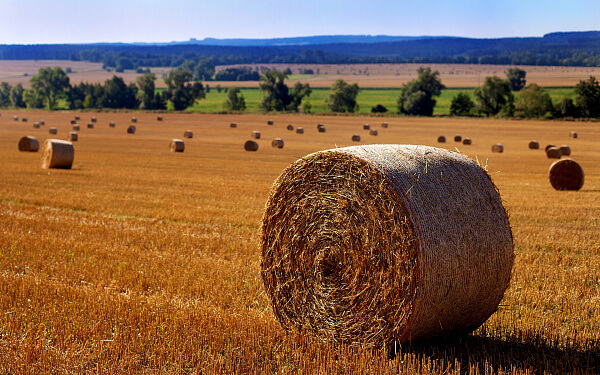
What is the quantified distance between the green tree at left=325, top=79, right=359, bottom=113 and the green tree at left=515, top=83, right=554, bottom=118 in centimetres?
2804

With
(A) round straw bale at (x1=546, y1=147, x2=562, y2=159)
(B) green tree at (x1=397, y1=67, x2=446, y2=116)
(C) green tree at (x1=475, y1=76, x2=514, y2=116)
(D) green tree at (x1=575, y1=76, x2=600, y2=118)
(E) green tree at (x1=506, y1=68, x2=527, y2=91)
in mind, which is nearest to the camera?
(A) round straw bale at (x1=546, y1=147, x2=562, y2=159)

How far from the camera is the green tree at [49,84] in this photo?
118 m

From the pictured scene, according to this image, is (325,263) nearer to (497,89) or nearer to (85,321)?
(85,321)

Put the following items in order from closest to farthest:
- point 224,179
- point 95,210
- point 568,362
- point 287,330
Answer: point 568,362, point 287,330, point 95,210, point 224,179

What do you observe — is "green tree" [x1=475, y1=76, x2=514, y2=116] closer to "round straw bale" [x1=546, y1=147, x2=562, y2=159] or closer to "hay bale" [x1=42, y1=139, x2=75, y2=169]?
"round straw bale" [x1=546, y1=147, x2=562, y2=159]

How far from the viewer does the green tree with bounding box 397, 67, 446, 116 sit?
3401 inches

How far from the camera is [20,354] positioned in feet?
19.1

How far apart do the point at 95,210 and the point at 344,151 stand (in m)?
9.98

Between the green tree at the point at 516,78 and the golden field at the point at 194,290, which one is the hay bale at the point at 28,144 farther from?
the green tree at the point at 516,78

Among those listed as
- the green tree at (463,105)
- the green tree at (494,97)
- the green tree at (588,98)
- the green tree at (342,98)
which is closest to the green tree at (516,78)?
the green tree at (463,105)

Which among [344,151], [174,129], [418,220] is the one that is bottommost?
[174,129]

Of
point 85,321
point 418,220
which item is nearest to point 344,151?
point 418,220

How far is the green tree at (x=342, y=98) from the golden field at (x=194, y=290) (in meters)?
77.9

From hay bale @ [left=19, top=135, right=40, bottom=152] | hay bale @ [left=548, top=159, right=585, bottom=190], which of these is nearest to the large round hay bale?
hay bale @ [left=548, top=159, right=585, bottom=190]
